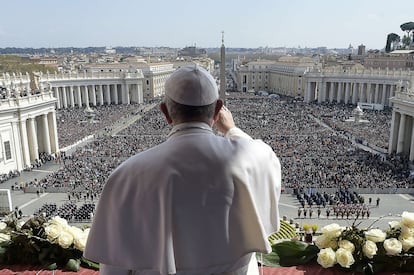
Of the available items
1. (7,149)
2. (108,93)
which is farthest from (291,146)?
(108,93)

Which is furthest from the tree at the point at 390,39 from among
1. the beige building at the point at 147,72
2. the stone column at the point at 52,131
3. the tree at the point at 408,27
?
the stone column at the point at 52,131

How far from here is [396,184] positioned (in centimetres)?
2523

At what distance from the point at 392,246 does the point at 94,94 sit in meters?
71.8

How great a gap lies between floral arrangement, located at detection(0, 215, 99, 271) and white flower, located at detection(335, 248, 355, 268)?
3.05m

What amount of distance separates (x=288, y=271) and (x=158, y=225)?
3.07 metres

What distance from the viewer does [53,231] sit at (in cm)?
470

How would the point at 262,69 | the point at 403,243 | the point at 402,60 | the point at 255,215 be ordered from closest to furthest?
1. the point at 255,215
2. the point at 403,243
3. the point at 402,60
4. the point at 262,69

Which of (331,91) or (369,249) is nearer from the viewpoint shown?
(369,249)

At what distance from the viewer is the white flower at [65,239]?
4648 mm

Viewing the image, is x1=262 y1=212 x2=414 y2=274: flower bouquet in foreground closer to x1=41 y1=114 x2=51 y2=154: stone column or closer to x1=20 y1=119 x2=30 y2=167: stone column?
x1=20 y1=119 x2=30 y2=167: stone column

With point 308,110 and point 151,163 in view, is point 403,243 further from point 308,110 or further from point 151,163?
point 308,110

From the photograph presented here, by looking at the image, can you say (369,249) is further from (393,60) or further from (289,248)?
(393,60)

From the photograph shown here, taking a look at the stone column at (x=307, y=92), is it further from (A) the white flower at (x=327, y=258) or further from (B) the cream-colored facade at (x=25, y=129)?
(A) the white flower at (x=327, y=258)

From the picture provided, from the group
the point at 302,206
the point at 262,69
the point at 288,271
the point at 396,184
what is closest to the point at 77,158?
the point at 302,206
